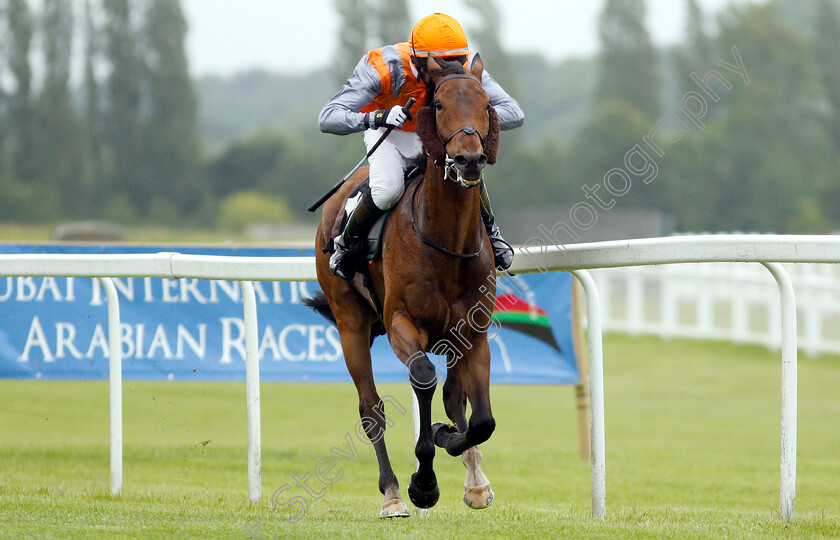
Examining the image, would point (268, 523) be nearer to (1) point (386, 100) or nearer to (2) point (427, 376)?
(2) point (427, 376)

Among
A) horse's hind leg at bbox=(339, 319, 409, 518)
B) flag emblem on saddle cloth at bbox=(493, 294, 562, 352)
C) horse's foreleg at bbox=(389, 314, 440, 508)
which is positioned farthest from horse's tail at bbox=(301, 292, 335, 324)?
flag emblem on saddle cloth at bbox=(493, 294, 562, 352)

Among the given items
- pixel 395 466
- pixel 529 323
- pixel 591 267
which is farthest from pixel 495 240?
pixel 529 323

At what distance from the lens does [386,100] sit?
4.38m

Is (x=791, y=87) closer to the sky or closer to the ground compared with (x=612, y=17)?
closer to the ground

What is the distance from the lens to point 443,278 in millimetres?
3816

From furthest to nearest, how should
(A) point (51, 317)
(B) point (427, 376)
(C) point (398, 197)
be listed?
(A) point (51, 317), (C) point (398, 197), (B) point (427, 376)

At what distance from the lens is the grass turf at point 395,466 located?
3469mm

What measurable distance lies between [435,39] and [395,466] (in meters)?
3.34

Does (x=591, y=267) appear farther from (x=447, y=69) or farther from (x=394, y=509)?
(x=394, y=509)

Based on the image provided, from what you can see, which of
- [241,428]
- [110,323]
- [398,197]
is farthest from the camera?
[241,428]

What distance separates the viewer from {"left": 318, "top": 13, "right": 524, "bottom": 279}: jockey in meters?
3.97

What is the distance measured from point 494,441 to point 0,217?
37.9 meters

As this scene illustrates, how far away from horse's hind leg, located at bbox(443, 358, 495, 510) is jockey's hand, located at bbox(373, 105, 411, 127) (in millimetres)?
1056

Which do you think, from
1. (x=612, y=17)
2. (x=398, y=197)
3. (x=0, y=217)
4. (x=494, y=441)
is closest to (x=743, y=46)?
(x=612, y=17)
